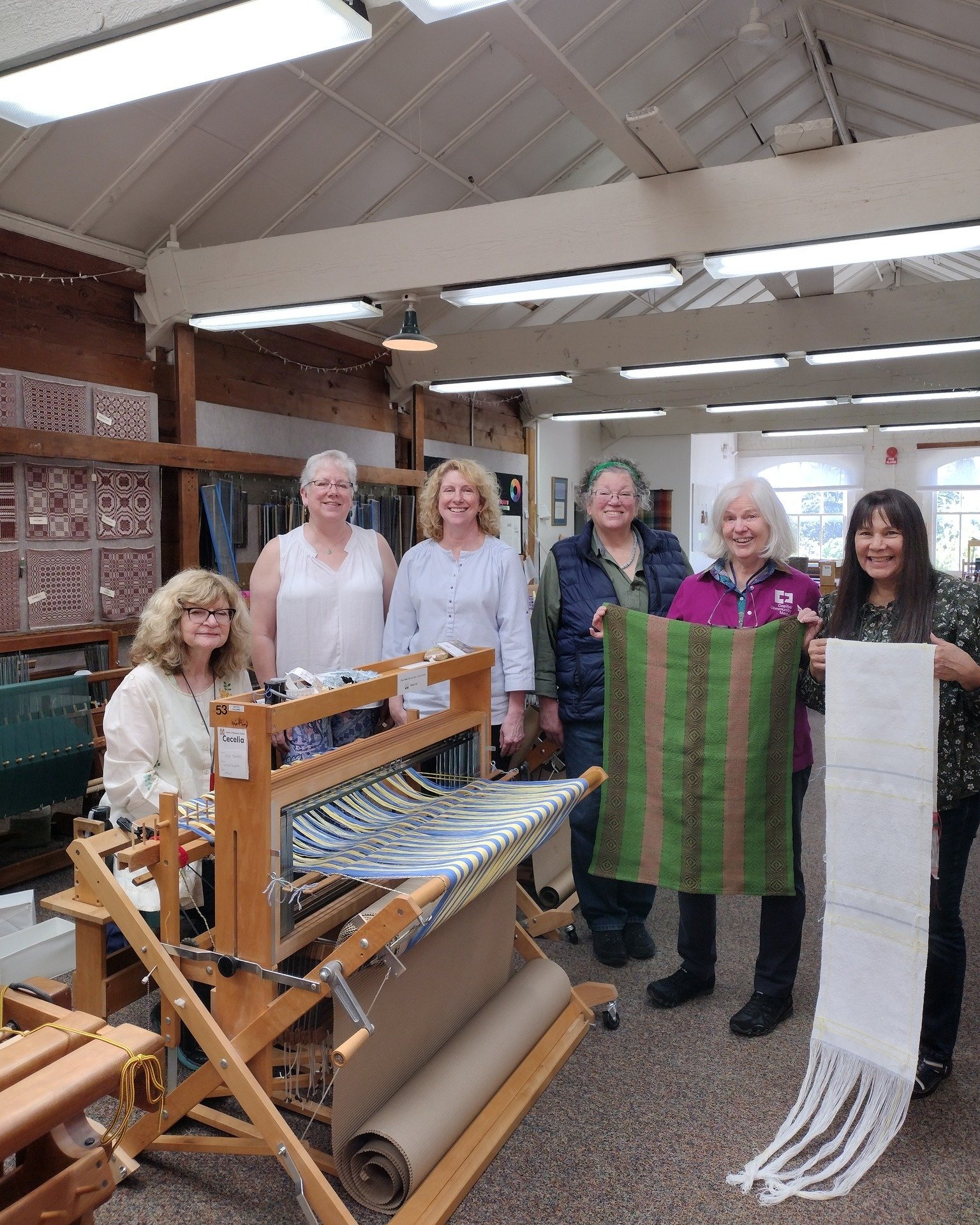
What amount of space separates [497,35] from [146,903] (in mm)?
2795

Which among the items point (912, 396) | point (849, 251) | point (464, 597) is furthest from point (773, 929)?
point (912, 396)

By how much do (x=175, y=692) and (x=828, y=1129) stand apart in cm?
197

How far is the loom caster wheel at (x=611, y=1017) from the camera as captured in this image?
8.61 feet

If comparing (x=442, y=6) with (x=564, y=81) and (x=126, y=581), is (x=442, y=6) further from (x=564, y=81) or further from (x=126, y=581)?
(x=126, y=581)

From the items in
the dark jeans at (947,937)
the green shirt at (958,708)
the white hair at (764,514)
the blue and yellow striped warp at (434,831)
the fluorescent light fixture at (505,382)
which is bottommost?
the dark jeans at (947,937)

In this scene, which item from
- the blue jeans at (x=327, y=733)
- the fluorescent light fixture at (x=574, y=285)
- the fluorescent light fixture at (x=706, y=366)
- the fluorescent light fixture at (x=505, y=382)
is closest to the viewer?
the blue jeans at (x=327, y=733)

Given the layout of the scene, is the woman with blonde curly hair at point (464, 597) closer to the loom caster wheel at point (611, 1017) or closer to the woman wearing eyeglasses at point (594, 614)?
the woman wearing eyeglasses at point (594, 614)

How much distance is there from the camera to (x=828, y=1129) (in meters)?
2.18

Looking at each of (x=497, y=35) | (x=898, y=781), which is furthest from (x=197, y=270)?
(x=898, y=781)

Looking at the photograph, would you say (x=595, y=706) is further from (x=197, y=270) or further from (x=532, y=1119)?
(x=197, y=270)

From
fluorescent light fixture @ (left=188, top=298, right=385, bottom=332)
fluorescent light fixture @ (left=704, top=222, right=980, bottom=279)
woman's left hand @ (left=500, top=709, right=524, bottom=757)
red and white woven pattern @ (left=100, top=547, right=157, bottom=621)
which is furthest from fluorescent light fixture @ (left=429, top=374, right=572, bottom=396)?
woman's left hand @ (left=500, top=709, right=524, bottom=757)

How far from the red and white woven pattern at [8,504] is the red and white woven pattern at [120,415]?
509 mm

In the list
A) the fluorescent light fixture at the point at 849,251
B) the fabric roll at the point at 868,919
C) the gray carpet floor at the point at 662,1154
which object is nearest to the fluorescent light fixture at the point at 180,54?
the fabric roll at the point at 868,919

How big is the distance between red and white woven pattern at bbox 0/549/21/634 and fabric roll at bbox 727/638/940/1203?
3535 millimetres
